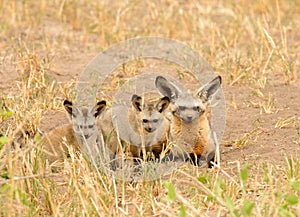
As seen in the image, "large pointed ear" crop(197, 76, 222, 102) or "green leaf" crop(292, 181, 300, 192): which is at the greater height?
"large pointed ear" crop(197, 76, 222, 102)

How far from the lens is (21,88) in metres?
7.46

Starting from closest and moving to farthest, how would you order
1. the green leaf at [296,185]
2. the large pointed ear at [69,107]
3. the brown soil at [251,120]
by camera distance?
the green leaf at [296,185] → the brown soil at [251,120] → the large pointed ear at [69,107]

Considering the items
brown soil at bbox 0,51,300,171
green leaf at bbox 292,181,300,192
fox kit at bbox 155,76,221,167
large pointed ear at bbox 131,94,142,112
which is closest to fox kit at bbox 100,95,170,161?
large pointed ear at bbox 131,94,142,112

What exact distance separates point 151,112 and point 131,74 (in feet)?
6.42

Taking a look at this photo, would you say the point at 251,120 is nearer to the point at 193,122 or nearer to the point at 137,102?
the point at 193,122

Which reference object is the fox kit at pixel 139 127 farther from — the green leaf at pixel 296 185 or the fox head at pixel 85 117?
the green leaf at pixel 296 185

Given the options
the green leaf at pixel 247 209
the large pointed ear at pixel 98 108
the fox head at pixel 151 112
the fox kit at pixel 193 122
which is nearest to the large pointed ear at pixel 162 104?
the fox head at pixel 151 112

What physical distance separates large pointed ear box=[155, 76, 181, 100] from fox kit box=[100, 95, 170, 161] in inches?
7.2

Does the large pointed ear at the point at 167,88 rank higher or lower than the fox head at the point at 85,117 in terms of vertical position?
higher

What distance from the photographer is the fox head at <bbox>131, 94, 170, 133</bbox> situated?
6441mm

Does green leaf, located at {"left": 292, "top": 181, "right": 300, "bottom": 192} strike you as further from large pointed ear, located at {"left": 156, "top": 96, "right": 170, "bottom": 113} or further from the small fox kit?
large pointed ear, located at {"left": 156, "top": 96, "right": 170, "bottom": 113}

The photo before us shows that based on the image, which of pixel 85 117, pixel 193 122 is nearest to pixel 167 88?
pixel 193 122

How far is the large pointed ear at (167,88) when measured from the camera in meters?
6.66

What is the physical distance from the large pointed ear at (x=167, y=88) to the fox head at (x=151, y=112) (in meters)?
0.18
